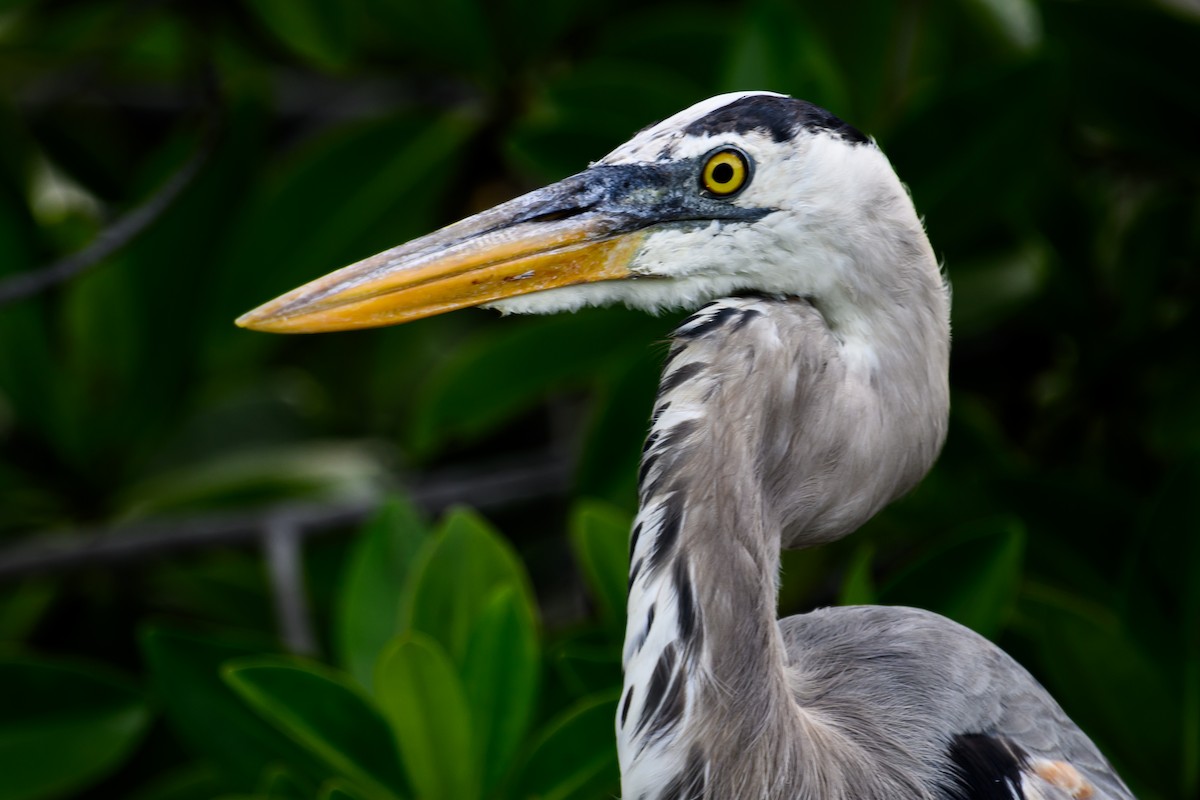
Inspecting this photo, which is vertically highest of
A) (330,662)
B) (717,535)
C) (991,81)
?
(991,81)

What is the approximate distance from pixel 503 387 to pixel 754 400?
1264 millimetres

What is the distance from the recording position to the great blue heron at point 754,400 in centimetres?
122

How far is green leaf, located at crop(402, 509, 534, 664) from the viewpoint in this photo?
1.88 meters

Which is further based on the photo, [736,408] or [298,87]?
[298,87]

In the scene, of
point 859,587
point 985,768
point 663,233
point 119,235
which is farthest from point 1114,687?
point 119,235

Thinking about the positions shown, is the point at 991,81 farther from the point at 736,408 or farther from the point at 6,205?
the point at 6,205

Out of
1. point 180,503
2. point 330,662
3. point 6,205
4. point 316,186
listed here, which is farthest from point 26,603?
point 316,186

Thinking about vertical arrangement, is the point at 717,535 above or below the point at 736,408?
below

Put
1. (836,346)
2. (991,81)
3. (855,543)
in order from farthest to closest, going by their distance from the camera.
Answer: (855,543) < (991,81) < (836,346)

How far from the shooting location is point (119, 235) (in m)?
2.53

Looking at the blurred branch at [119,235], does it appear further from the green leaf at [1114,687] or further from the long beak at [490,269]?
the green leaf at [1114,687]

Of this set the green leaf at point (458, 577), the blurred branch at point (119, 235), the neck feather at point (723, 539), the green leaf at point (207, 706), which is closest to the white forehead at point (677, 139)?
the neck feather at point (723, 539)

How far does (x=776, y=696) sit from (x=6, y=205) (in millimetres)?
2034

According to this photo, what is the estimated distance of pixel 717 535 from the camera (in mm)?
1210
